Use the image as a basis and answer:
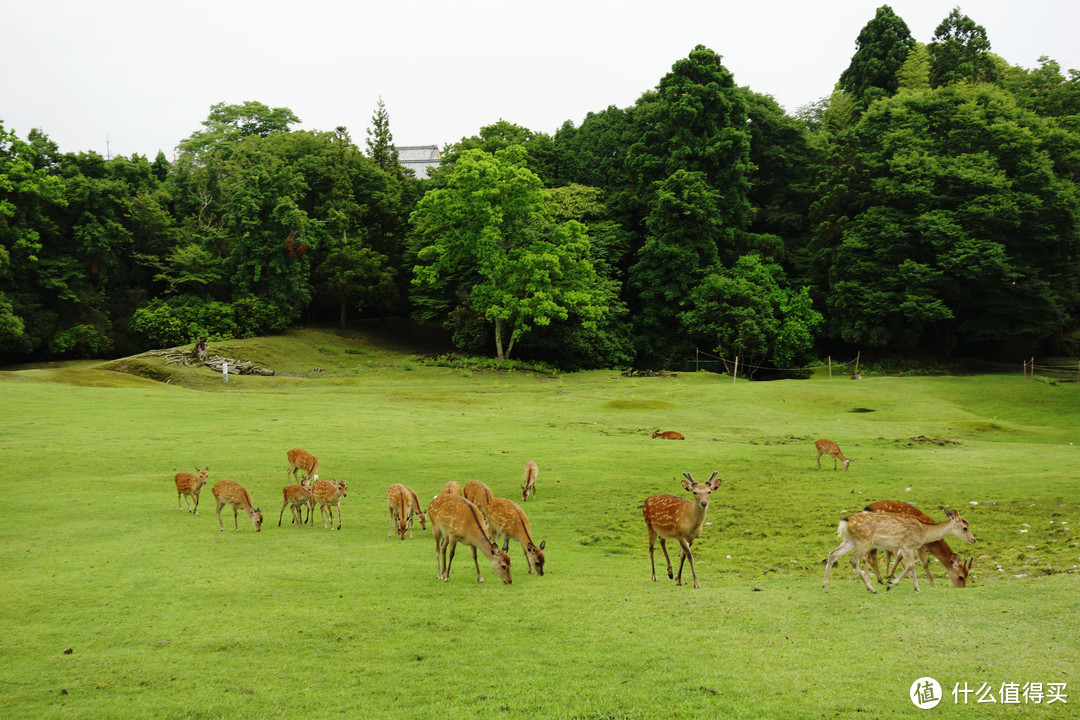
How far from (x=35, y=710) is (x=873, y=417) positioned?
30.5 m

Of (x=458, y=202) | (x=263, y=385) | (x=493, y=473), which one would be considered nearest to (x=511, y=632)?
(x=493, y=473)

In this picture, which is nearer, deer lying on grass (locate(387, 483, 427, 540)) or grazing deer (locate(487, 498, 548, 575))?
grazing deer (locate(487, 498, 548, 575))

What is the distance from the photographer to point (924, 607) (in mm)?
8141

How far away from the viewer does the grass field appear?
20.8 feet

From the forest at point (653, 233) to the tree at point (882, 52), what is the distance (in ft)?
0.69

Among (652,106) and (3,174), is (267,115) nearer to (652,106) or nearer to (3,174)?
(3,174)

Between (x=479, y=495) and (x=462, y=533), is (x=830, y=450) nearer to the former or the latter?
(x=479, y=495)

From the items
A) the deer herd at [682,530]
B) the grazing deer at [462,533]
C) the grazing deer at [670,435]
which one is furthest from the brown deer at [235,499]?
the grazing deer at [670,435]

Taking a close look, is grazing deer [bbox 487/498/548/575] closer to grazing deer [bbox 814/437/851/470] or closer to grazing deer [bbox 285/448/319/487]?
grazing deer [bbox 285/448/319/487]

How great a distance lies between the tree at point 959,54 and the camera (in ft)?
196

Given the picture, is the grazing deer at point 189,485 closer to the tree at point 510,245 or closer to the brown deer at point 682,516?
the brown deer at point 682,516

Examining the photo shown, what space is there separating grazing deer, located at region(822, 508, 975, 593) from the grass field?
38cm

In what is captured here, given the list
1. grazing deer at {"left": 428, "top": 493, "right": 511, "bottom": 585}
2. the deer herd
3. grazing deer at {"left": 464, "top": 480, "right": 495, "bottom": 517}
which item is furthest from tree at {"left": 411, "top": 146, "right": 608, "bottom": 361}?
grazing deer at {"left": 428, "top": 493, "right": 511, "bottom": 585}

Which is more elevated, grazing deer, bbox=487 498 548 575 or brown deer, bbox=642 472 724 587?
brown deer, bbox=642 472 724 587
